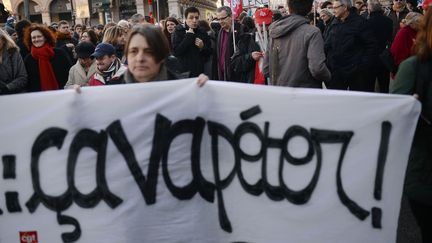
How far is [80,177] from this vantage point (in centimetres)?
264

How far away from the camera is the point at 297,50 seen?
4.07m

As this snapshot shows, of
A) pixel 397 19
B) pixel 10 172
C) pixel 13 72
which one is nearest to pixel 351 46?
pixel 397 19

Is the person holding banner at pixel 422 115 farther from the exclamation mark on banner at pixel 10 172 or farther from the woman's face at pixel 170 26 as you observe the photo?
the woman's face at pixel 170 26

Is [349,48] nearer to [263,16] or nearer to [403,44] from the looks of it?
[403,44]

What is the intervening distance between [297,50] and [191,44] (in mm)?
3130

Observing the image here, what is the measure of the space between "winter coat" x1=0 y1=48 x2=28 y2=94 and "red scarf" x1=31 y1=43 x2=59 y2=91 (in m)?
0.30

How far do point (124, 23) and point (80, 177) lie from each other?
213 inches

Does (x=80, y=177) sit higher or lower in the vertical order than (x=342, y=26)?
lower

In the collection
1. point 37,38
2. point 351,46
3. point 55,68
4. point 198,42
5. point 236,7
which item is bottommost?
point 55,68


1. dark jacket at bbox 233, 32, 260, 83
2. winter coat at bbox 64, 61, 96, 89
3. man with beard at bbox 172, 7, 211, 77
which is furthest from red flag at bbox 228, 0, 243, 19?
winter coat at bbox 64, 61, 96, 89

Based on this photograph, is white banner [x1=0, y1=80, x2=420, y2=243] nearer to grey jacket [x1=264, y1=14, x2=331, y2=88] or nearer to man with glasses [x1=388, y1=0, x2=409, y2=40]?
grey jacket [x1=264, y1=14, x2=331, y2=88]

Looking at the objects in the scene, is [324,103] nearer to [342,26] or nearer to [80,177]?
[80,177]

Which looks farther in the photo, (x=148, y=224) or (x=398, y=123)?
(x=148, y=224)

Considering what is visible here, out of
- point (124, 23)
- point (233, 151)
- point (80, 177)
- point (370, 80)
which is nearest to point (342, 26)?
point (370, 80)
